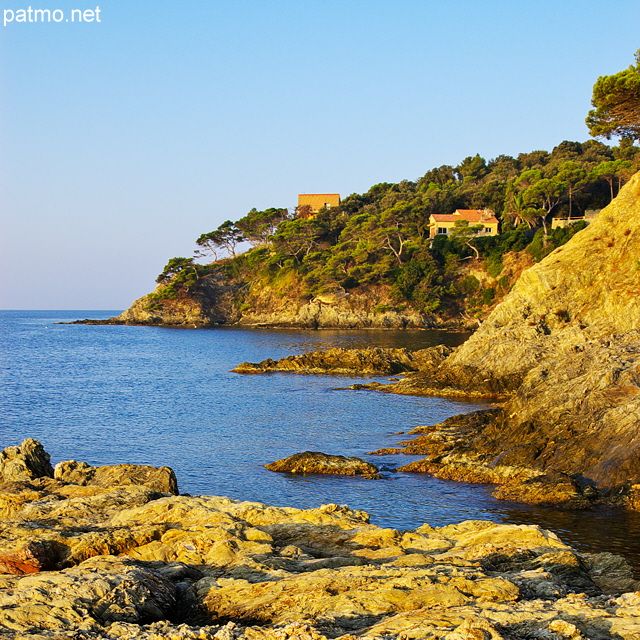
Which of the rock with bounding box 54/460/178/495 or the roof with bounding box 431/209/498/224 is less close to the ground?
the roof with bounding box 431/209/498/224

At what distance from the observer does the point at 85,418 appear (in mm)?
33875

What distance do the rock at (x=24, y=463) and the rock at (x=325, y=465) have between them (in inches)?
Answer: 300

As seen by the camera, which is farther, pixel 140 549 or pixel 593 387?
pixel 593 387

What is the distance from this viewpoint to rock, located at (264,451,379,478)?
72.2 feet

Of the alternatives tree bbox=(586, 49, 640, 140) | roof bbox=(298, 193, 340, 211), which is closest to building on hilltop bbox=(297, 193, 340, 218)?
roof bbox=(298, 193, 340, 211)

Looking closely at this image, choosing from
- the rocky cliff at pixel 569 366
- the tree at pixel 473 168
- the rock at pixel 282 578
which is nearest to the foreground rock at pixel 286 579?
the rock at pixel 282 578

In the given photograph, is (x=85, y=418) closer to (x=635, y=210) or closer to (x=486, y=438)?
(x=486, y=438)

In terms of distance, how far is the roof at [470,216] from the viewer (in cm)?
9325

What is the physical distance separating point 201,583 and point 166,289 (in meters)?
104

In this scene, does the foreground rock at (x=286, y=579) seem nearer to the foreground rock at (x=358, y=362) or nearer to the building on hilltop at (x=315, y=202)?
the foreground rock at (x=358, y=362)

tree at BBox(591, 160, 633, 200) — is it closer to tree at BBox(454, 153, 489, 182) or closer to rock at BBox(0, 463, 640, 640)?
tree at BBox(454, 153, 489, 182)

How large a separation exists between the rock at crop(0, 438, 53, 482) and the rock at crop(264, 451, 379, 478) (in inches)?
300

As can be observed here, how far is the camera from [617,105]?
39250 millimetres

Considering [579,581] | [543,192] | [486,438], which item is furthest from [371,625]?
[543,192]
